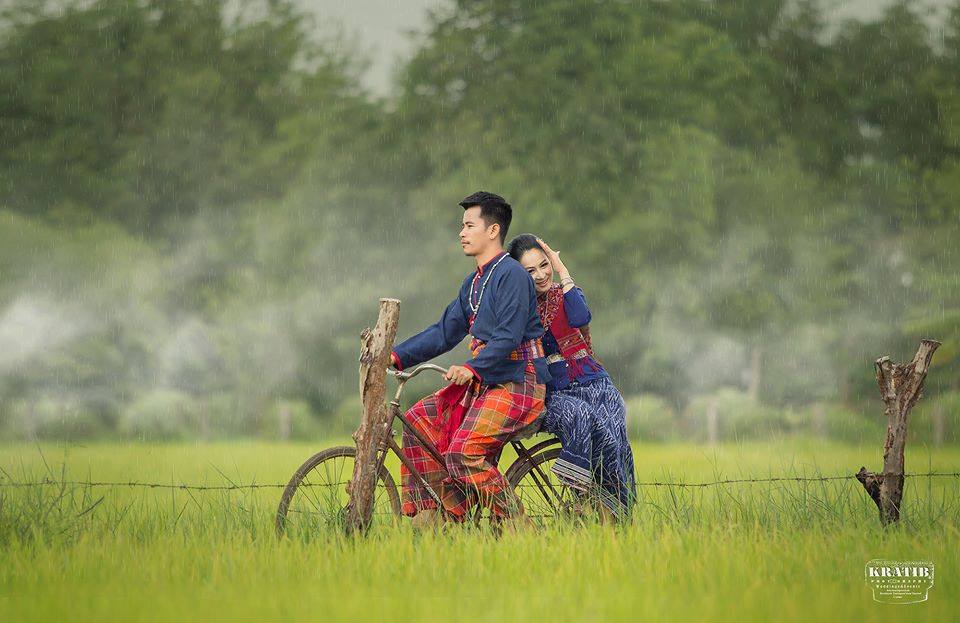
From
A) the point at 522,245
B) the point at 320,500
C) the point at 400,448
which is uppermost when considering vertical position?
the point at 522,245

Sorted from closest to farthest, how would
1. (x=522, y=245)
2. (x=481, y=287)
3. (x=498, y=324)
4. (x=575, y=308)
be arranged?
(x=498, y=324) → (x=481, y=287) → (x=575, y=308) → (x=522, y=245)

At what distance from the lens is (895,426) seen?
5984 millimetres

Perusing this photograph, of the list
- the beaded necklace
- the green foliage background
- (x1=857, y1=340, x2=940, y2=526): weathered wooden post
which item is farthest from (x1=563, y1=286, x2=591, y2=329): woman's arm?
the green foliage background

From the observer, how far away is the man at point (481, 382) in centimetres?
567

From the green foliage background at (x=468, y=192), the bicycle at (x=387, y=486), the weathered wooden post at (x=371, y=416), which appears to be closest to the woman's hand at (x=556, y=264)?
the bicycle at (x=387, y=486)

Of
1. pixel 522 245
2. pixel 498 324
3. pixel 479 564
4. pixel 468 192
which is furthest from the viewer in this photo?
pixel 468 192

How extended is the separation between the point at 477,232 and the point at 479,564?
173cm

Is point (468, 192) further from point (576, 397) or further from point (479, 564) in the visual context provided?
point (479, 564)

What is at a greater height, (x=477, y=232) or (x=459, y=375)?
(x=477, y=232)

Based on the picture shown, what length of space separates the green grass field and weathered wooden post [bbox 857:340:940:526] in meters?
0.15

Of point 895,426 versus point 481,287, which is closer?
point 481,287

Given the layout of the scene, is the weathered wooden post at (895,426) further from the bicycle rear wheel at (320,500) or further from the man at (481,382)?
the bicycle rear wheel at (320,500)

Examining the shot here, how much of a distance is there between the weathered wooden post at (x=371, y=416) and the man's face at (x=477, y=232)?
0.56m

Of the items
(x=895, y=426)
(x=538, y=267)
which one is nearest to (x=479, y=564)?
(x=538, y=267)
